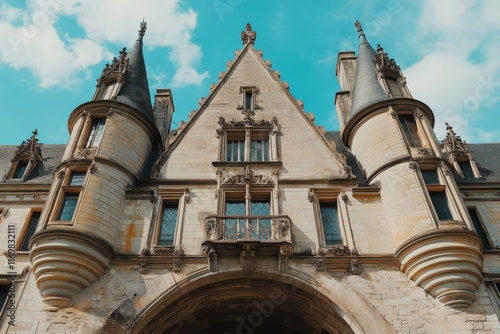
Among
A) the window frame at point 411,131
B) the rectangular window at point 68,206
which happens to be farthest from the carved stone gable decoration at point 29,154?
the window frame at point 411,131

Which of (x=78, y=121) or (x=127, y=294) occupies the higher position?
(x=78, y=121)

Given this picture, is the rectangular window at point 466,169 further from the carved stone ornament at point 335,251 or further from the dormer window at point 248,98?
the dormer window at point 248,98

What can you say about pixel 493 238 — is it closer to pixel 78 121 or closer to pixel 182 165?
pixel 182 165

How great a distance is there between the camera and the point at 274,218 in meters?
13.6

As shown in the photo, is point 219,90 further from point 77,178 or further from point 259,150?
point 77,178

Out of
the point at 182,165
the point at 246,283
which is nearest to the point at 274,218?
the point at 246,283

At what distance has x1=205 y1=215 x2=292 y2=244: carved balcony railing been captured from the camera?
13.0m

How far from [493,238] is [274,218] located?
7.39m

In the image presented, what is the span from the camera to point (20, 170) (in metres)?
17.7

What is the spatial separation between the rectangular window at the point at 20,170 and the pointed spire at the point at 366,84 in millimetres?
13388

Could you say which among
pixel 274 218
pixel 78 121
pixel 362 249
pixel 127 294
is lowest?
pixel 127 294

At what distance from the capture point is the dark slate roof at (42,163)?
17.0m

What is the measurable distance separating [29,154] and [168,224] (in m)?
7.79

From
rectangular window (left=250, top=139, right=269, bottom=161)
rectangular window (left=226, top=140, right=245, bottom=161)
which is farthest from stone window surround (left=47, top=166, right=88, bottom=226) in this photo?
rectangular window (left=250, top=139, right=269, bottom=161)
